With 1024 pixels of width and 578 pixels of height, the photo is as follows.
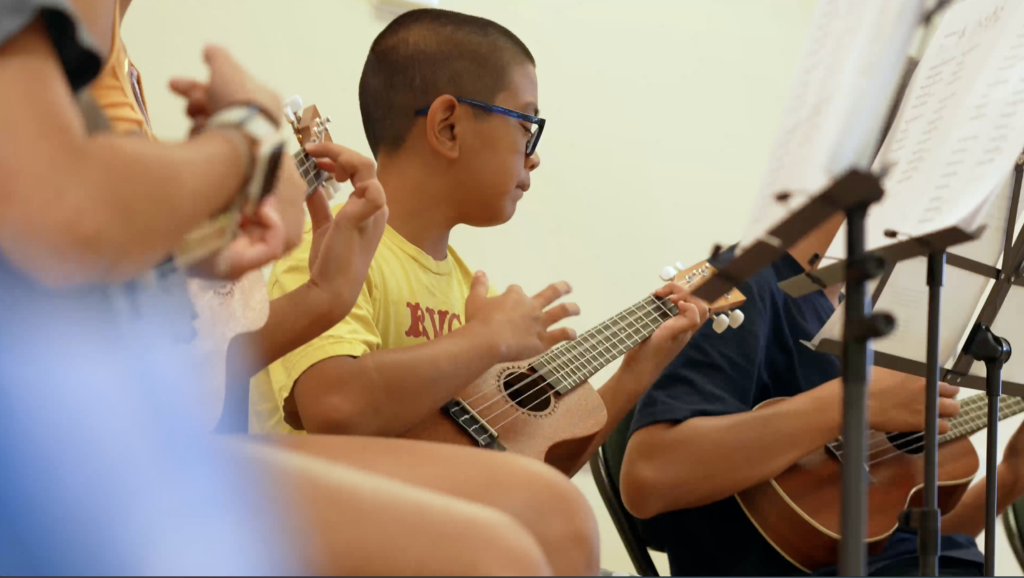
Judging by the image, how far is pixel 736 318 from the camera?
1495 millimetres

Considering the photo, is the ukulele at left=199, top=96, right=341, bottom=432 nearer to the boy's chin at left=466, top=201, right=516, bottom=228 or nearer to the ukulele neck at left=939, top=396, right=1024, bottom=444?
the boy's chin at left=466, top=201, right=516, bottom=228

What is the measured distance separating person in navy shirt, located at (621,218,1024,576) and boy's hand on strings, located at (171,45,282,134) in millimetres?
884

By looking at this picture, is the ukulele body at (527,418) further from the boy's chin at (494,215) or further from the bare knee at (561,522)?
the bare knee at (561,522)

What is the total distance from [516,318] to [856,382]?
0.62m

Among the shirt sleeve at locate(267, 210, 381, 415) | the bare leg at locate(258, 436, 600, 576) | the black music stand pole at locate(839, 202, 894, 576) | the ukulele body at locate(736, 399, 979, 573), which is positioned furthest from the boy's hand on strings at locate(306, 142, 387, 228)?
the ukulele body at locate(736, 399, 979, 573)

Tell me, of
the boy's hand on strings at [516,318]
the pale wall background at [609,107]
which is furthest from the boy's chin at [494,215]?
the pale wall background at [609,107]

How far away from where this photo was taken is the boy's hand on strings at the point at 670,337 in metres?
1.49

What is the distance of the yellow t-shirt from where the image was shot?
124 centimetres

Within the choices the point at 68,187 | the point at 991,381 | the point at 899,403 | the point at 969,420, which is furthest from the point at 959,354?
the point at 68,187

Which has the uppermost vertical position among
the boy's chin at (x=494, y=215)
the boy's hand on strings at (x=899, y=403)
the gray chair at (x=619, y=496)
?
the boy's chin at (x=494, y=215)

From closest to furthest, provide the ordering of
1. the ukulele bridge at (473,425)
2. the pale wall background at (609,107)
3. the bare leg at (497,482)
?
the bare leg at (497,482), the ukulele bridge at (473,425), the pale wall background at (609,107)

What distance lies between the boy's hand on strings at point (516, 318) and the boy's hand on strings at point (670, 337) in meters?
0.22

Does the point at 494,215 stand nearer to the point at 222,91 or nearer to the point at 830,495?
the point at 830,495

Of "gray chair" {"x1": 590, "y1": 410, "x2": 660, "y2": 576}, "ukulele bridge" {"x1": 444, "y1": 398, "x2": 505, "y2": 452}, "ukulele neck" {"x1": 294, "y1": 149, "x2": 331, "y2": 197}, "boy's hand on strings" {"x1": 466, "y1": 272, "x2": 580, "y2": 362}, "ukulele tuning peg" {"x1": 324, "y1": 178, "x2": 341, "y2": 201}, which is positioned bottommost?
"gray chair" {"x1": 590, "y1": 410, "x2": 660, "y2": 576}
